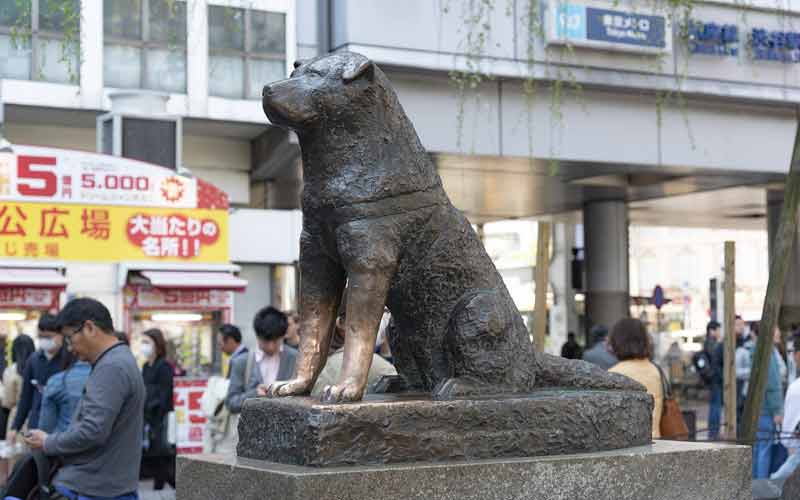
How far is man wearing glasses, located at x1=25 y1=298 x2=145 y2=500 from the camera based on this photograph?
551 cm

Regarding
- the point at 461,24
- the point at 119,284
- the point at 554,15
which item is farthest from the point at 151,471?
the point at 554,15

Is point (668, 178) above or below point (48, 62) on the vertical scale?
below

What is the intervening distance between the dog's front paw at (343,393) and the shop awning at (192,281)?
1213 centimetres

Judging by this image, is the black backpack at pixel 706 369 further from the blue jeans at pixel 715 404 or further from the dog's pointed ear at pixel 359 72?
the dog's pointed ear at pixel 359 72

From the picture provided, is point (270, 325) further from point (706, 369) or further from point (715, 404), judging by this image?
point (706, 369)

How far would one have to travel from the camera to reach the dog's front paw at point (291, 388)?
3551 millimetres

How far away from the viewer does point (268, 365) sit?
8.16 m

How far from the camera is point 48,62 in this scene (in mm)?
16578

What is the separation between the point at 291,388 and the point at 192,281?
12.0m

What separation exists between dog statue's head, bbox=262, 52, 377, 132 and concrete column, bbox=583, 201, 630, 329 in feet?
60.8

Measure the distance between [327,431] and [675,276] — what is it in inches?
1786

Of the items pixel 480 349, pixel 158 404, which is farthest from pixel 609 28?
pixel 480 349

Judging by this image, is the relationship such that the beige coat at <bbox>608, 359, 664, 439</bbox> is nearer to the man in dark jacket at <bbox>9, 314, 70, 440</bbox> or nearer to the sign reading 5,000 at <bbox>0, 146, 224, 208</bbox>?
the man in dark jacket at <bbox>9, 314, 70, 440</bbox>

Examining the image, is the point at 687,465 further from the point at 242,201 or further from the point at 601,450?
the point at 242,201
